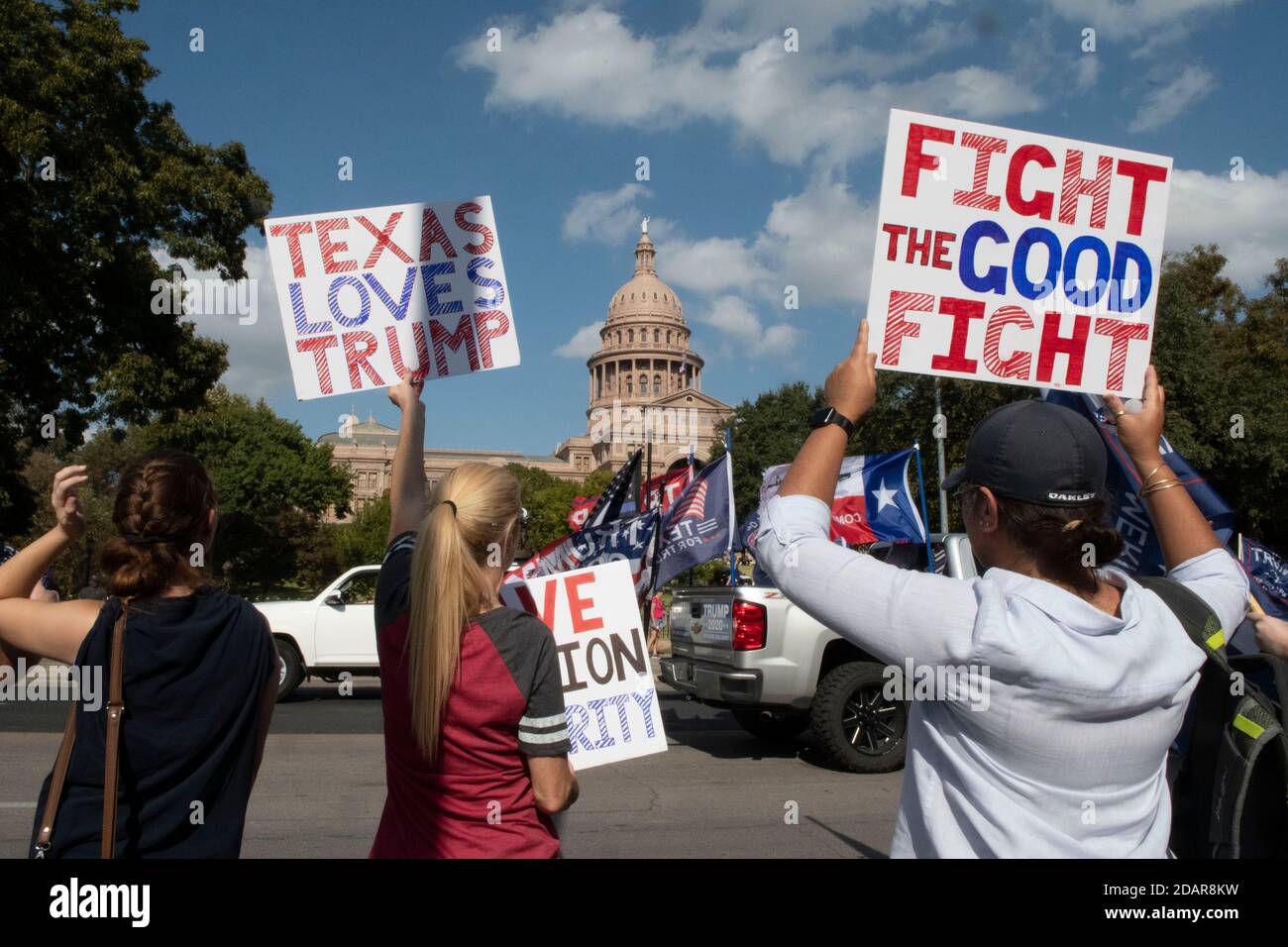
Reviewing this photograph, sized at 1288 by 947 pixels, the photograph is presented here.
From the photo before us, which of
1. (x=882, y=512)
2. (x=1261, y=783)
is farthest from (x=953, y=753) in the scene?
(x=882, y=512)

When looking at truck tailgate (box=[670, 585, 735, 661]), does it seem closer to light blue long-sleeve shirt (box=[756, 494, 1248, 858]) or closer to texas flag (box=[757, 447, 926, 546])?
texas flag (box=[757, 447, 926, 546])

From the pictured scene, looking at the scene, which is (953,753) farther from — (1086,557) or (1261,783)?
(1261,783)

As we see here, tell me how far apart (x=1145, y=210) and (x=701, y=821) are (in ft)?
16.0

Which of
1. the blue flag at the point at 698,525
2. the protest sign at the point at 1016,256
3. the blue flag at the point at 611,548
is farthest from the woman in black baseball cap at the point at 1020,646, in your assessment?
the blue flag at the point at 698,525

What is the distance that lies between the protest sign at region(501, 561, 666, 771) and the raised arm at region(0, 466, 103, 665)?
1.81 m

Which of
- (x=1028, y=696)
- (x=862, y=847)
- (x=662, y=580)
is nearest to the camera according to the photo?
(x=1028, y=696)

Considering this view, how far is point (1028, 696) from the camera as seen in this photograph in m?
1.71

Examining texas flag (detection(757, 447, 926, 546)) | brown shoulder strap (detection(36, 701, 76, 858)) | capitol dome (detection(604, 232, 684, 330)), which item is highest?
capitol dome (detection(604, 232, 684, 330))

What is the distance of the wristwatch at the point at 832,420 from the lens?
1.93 m

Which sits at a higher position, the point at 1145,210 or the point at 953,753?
the point at 1145,210

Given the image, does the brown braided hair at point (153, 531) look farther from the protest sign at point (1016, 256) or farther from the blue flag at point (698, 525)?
the blue flag at point (698, 525)

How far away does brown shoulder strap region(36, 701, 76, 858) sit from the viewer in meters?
2.18

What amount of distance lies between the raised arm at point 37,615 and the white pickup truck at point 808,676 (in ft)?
22.0

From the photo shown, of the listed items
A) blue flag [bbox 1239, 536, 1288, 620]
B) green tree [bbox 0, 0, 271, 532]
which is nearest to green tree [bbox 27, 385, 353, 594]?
green tree [bbox 0, 0, 271, 532]
